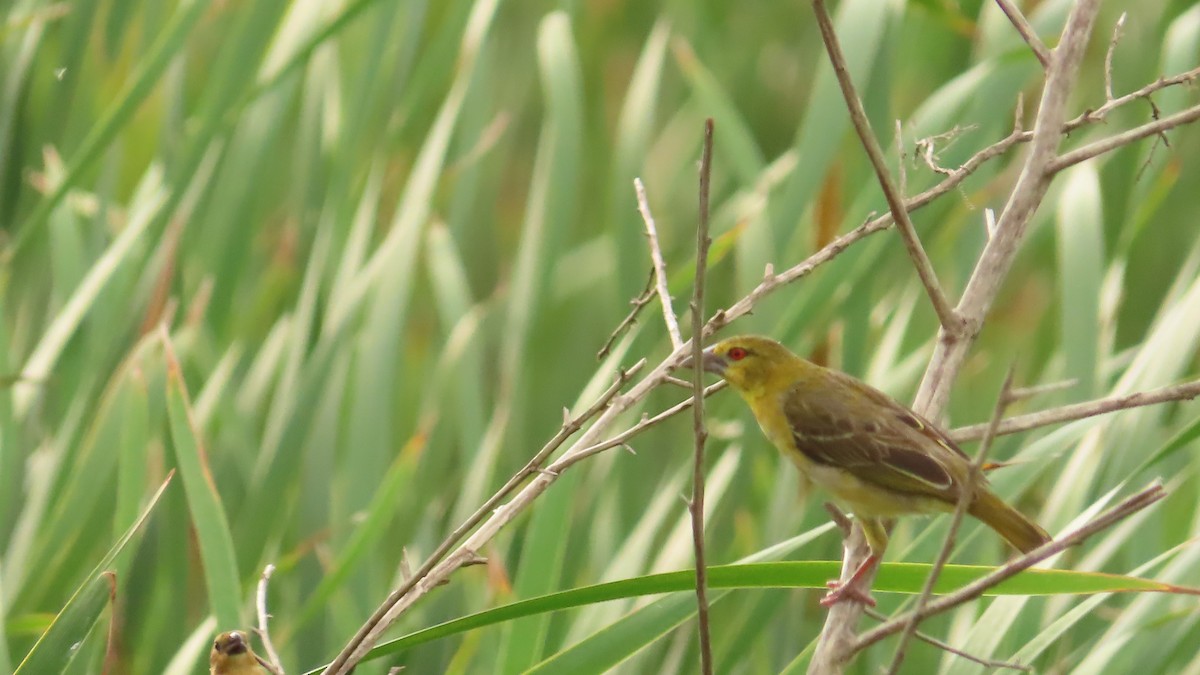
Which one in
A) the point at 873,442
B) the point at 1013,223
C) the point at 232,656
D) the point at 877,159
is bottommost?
the point at 232,656

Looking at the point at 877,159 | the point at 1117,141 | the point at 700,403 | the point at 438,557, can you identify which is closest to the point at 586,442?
the point at 438,557

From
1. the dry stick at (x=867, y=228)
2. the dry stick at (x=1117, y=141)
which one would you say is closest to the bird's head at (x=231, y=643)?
the dry stick at (x=867, y=228)

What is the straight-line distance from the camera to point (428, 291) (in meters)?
4.86

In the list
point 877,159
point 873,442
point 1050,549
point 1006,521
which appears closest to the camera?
point 1050,549

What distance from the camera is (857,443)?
260 cm

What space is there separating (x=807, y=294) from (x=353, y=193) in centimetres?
125

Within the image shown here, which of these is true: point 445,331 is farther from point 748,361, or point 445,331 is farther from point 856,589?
point 856,589

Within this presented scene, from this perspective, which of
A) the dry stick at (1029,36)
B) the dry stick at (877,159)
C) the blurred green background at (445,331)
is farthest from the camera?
the blurred green background at (445,331)

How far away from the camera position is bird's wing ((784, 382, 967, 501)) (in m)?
2.47

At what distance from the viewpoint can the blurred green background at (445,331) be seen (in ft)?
8.79

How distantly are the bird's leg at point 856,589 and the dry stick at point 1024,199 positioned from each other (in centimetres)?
27

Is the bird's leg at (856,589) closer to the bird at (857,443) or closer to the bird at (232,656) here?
the bird at (857,443)

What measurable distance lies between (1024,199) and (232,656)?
4.77 ft

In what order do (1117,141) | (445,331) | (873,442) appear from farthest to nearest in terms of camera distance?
(445,331), (873,442), (1117,141)
